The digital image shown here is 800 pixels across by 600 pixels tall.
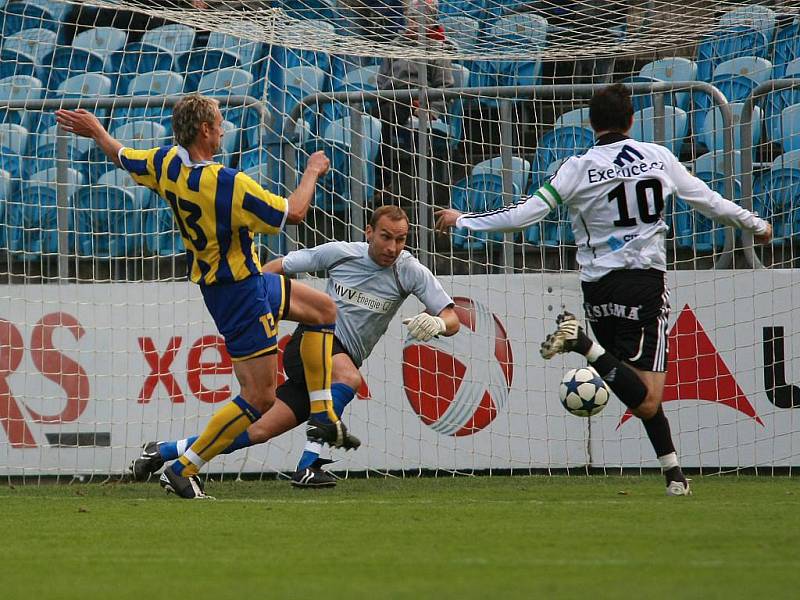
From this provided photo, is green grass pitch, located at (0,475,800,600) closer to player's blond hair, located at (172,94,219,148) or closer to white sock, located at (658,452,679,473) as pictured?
white sock, located at (658,452,679,473)

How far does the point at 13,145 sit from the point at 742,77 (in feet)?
18.7

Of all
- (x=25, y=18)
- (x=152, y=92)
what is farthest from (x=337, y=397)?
(x=25, y=18)

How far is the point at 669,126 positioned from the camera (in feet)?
30.0

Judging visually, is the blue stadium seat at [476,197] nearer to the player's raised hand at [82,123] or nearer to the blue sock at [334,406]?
the blue sock at [334,406]

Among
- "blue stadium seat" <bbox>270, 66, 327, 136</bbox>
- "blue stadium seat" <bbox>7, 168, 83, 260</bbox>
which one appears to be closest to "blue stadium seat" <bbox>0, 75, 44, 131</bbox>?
"blue stadium seat" <bbox>7, 168, 83, 260</bbox>

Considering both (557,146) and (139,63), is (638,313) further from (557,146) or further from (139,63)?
(139,63)

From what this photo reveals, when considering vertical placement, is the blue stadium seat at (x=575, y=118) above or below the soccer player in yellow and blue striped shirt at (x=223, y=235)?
above

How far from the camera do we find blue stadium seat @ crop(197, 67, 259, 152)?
9180mm

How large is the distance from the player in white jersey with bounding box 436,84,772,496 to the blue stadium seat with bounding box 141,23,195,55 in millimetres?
5354

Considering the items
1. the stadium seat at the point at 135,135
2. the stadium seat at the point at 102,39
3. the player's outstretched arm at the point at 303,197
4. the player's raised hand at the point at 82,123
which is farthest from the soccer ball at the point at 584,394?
the stadium seat at the point at 102,39

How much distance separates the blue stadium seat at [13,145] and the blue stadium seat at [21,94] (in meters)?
0.06

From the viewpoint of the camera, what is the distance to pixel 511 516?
533 cm

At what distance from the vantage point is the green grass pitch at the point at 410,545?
3.53 meters

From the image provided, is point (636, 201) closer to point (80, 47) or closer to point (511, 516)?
point (511, 516)
